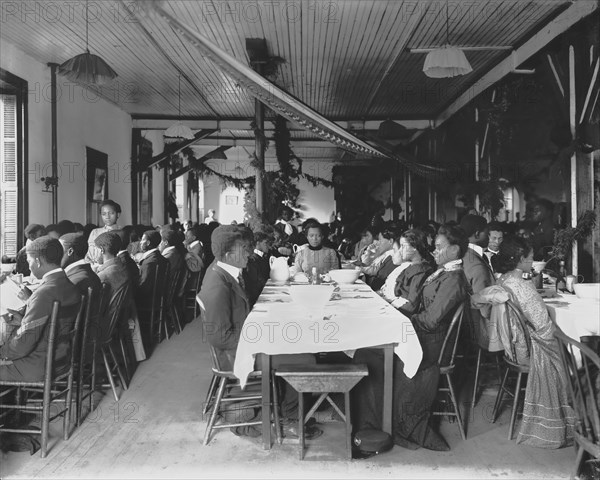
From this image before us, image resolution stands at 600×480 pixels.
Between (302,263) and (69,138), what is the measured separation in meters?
4.74

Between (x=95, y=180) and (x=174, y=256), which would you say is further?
(x=95, y=180)

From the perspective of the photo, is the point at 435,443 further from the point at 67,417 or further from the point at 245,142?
the point at 245,142

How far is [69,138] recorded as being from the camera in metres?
8.55

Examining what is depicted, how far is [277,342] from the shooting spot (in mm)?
3025

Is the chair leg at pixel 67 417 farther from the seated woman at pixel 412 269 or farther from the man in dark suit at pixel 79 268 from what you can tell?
the seated woman at pixel 412 269

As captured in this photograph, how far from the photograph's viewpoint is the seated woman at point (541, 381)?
314 cm

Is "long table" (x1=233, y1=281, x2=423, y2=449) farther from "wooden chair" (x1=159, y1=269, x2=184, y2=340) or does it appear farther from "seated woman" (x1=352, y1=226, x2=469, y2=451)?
"wooden chair" (x1=159, y1=269, x2=184, y2=340)

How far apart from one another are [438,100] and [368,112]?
1.60 m

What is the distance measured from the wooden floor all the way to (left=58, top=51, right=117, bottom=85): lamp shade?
3.45 m

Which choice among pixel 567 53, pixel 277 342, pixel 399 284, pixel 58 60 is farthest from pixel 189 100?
pixel 277 342

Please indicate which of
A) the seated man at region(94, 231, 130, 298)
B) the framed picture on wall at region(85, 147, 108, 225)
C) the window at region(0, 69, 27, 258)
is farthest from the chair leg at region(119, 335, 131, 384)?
the framed picture on wall at region(85, 147, 108, 225)

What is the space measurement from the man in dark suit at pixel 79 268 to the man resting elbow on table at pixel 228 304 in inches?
31.3

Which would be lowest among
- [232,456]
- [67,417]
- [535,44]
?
[232,456]

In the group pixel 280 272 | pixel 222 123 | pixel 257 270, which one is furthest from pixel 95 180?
pixel 280 272
